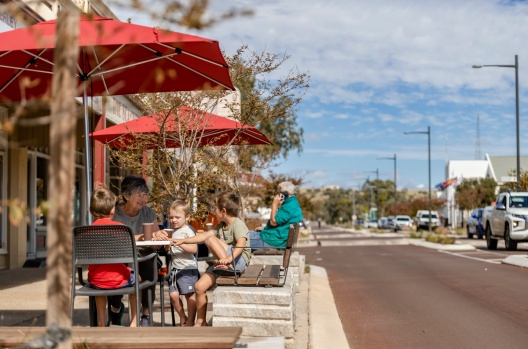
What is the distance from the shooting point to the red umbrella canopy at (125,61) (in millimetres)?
6250

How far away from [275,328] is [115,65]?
11.6 ft

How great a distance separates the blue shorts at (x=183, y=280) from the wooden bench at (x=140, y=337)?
2776mm

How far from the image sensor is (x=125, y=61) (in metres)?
7.79

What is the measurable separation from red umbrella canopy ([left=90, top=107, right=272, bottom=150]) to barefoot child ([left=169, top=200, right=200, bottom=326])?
9.52ft

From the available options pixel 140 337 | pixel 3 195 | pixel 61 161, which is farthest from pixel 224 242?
pixel 3 195

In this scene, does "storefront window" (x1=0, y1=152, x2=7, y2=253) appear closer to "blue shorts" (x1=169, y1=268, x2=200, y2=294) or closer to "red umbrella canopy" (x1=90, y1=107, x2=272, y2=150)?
"red umbrella canopy" (x1=90, y1=107, x2=272, y2=150)

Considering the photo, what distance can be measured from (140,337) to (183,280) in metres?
3.12

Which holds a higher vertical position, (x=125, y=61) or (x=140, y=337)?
(x=125, y=61)

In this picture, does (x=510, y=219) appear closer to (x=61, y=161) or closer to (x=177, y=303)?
(x=177, y=303)

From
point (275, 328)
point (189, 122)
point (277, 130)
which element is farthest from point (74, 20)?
point (277, 130)

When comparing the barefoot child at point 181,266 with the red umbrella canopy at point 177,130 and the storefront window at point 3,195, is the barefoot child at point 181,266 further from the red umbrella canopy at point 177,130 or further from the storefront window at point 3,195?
the storefront window at point 3,195

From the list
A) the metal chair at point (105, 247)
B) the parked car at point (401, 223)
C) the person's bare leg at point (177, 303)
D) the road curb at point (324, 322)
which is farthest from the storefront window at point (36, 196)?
the parked car at point (401, 223)

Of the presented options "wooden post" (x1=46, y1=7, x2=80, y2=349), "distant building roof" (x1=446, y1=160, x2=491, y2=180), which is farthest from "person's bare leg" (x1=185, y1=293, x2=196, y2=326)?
"distant building roof" (x1=446, y1=160, x2=491, y2=180)

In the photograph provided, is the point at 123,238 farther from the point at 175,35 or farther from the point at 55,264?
the point at 55,264
